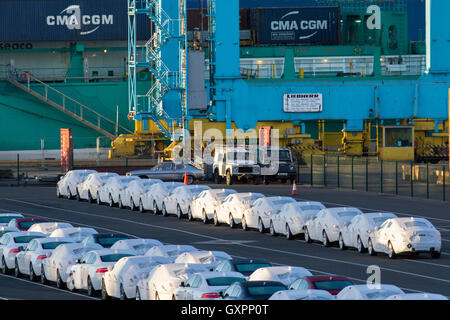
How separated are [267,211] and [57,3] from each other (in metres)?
53.6

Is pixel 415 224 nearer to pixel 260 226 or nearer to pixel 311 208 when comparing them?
pixel 311 208

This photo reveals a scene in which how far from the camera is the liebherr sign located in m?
66.6

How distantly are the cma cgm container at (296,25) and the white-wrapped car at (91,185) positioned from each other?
39128 millimetres

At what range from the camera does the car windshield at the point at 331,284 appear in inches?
935

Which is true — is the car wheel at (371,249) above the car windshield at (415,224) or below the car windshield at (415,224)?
below

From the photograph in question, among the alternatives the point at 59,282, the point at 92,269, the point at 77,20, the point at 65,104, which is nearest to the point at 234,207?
the point at 59,282

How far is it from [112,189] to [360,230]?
19060mm

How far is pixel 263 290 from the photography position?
75.2 ft

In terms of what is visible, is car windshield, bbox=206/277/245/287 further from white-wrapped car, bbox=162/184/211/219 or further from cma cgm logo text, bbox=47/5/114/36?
cma cgm logo text, bbox=47/5/114/36

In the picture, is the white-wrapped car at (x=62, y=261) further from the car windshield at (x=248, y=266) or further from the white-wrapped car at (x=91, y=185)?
the white-wrapped car at (x=91, y=185)

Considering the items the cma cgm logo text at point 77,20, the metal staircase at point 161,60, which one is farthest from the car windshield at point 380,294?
the cma cgm logo text at point 77,20

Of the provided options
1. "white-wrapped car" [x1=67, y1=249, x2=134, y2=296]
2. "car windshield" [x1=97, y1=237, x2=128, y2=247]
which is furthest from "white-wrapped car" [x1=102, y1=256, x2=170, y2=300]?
"car windshield" [x1=97, y1=237, x2=128, y2=247]

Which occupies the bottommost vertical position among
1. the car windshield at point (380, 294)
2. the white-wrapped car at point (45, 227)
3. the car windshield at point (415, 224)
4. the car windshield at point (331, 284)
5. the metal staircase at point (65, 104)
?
the white-wrapped car at point (45, 227)

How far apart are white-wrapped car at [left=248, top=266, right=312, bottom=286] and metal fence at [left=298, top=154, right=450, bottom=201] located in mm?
28198
